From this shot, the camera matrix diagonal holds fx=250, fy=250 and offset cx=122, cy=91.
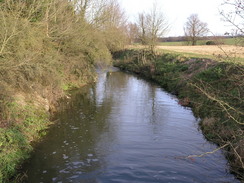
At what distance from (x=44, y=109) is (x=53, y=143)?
373 centimetres

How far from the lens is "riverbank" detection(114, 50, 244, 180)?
7.80 metres

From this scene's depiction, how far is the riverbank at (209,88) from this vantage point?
7797mm

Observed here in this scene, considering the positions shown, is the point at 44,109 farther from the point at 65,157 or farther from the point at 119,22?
the point at 119,22

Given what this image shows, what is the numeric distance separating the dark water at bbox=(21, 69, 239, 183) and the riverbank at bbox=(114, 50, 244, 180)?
2.21 ft

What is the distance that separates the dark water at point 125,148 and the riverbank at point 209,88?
67cm

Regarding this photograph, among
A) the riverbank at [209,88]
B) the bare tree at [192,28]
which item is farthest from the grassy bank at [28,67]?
the bare tree at [192,28]

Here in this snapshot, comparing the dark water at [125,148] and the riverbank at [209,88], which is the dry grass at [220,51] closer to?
the riverbank at [209,88]

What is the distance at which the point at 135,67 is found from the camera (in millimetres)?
35625

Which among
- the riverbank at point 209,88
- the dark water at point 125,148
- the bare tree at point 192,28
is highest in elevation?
the bare tree at point 192,28

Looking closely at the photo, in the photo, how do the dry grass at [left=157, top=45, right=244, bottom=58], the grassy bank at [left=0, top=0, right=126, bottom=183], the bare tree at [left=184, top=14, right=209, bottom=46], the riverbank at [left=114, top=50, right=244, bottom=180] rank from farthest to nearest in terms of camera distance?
the bare tree at [left=184, top=14, right=209, bottom=46], the grassy bank at [left=0, top=0, right=126, bottom=183], the riverbank at [left=114, top=50, right=244, bottom=180], the dry grass at [left=157, top=45, right=244, bottom=58]

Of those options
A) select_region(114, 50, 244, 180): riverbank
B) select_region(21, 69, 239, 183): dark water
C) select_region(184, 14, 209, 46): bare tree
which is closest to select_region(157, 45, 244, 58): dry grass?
select_region(114, 50, 244, 180): riverbank

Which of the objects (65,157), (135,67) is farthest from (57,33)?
(135,67)

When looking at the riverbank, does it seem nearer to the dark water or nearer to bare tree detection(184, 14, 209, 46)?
the dark water

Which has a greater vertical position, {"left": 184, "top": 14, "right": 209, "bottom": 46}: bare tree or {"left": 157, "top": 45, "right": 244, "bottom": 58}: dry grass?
{"left": 184, "top": 14, "right": 209, "bottom": 46}: bare tree
